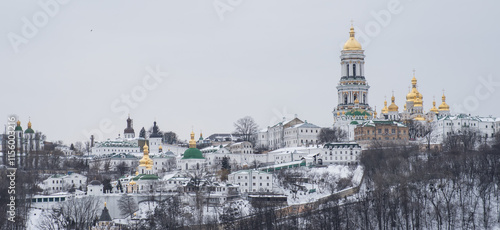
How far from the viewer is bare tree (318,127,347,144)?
10719 centimetres

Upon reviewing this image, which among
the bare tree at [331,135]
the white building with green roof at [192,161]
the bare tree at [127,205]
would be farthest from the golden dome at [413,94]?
the bare tree at [127,205]

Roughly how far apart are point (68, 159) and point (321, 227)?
38832 millimetres

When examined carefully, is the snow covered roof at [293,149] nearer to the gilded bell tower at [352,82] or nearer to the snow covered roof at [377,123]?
the snow covered roof at [377,123]

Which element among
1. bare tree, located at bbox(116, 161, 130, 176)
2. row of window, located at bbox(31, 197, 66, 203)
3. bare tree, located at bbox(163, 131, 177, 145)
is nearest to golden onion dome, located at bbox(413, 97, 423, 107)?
bare tree, located at bbox(163, 131, 177, 145)

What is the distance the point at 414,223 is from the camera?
258ft

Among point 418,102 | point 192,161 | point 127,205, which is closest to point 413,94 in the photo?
point 418,102

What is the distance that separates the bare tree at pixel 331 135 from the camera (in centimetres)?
10719

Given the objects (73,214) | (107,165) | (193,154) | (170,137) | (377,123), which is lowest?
(73,214)

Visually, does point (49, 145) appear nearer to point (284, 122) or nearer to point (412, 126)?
point (284, 122)

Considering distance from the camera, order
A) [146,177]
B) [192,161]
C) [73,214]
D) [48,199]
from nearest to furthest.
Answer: [73,214], [48,199], [146,177], [192,161]

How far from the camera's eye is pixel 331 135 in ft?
354

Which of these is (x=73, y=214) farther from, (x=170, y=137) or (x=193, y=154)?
(x=170, y=137)

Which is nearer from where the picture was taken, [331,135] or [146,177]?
[146,177]

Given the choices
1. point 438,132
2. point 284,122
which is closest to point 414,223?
point 438,132
